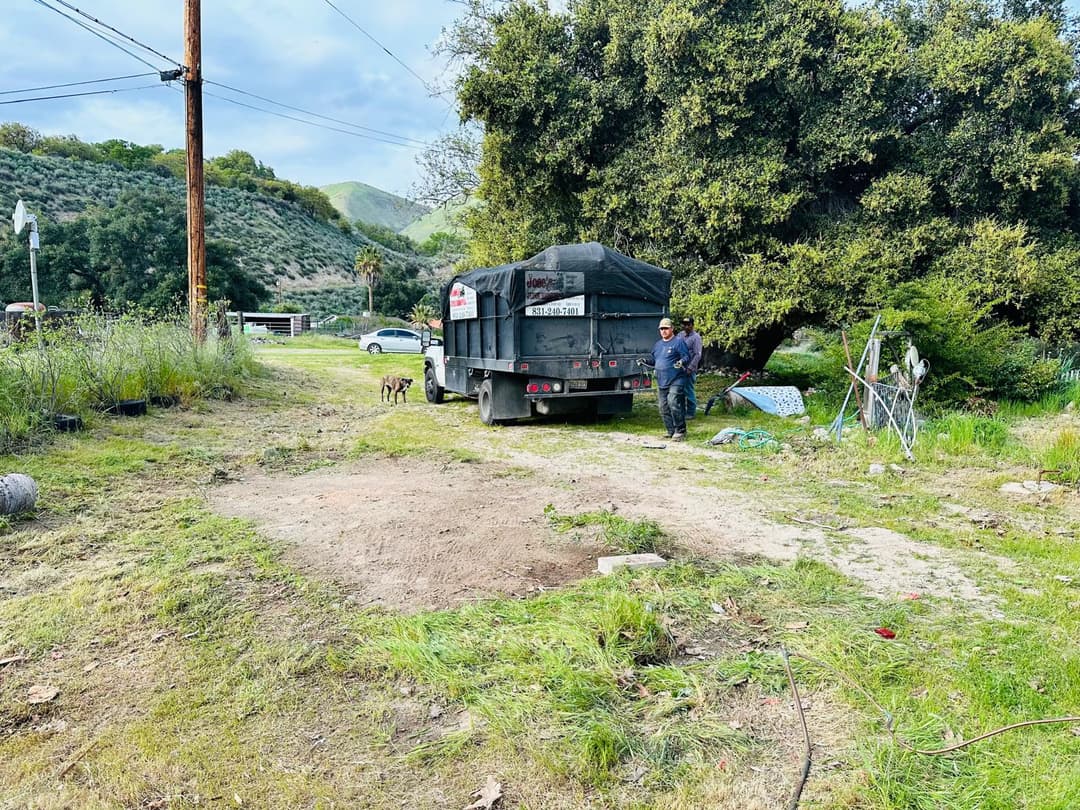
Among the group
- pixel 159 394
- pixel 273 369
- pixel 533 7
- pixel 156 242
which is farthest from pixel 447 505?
pixel 156 242

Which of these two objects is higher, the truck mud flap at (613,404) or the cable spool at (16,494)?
the truck mud flap at (613,404)

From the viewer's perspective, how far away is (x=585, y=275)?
406 inches

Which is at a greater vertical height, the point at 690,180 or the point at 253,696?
the point at 690,180

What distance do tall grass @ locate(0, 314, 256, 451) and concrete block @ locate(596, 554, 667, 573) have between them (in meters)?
6.73

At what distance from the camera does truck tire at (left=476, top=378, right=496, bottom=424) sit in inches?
428

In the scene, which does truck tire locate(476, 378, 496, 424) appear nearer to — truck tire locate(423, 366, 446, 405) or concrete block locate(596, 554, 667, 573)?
truck tire locate(423, 366, 446, 405)

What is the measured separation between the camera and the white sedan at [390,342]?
108 feet

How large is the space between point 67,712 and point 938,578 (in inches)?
190

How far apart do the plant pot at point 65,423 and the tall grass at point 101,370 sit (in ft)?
0.24

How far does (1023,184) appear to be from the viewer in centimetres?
1273

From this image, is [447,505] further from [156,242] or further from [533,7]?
[156,242]

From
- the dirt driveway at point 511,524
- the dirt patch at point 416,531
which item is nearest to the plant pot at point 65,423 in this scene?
the dirt driveway at point 511,524

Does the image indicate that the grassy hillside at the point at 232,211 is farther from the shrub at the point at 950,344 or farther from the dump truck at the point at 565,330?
the shrub at the point at 950,344

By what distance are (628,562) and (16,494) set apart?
15.6 ft
